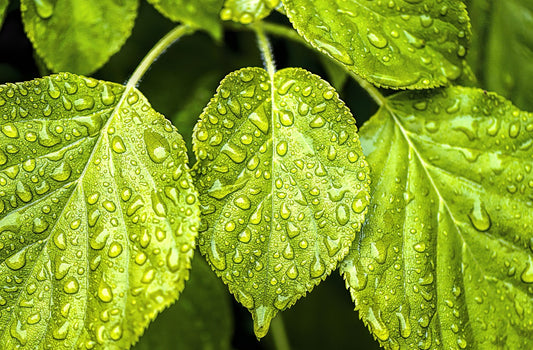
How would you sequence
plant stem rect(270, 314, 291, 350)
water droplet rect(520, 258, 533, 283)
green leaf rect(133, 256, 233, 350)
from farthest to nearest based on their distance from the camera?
plant stem rect(270, 314, 291, 350) < green leaf rect(133, 256, 233, 350) < water droplet rect(520, 258, 533, 283)

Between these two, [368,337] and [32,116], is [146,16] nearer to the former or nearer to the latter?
[32,116]

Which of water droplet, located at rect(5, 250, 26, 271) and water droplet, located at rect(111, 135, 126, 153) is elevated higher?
water droplet, located at rect(111, 135, 126, 153)

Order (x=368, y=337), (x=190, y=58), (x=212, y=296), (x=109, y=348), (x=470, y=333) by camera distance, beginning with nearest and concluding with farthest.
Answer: (x=109, y=348), (x=470, y=333), (x=212, y=296), (x=190, y=58), (x=368, y=337)

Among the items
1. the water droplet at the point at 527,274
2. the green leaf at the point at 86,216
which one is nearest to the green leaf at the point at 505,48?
the water droplet at the point at 527,274

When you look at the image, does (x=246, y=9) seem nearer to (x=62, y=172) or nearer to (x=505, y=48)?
(x=62, y=172)

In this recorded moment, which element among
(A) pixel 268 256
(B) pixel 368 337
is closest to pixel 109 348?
(A) pixel 268 256

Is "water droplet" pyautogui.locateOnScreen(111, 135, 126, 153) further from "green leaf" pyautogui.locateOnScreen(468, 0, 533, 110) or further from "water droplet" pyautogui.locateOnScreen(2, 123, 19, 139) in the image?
"green leaf" pyautogui.locateOnScreen(468, 0, 533, 110)

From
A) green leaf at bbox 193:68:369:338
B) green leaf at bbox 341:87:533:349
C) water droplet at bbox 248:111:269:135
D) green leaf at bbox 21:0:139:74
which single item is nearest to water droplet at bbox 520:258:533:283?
green leaf at bbox 341:87:533:349
